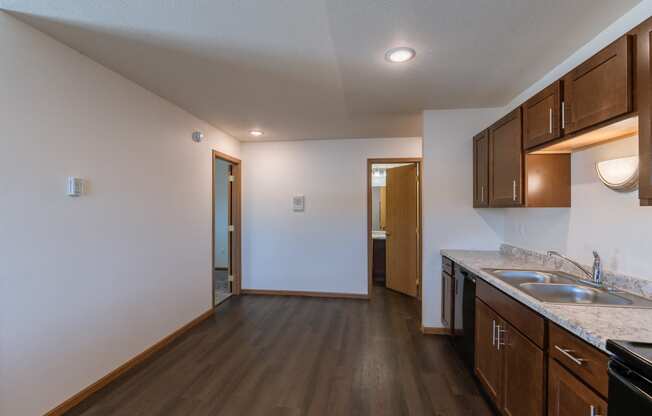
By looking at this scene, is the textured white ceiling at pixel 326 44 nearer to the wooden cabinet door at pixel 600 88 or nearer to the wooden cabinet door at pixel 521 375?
the wooden cabinet door at pixel 600 88

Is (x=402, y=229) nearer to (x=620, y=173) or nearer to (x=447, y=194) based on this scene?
(x=447, y=194)

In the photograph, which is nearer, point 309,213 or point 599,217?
point 599,217

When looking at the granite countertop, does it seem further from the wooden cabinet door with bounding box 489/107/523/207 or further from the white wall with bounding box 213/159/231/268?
the white wall with bounding box 213/159/231/268

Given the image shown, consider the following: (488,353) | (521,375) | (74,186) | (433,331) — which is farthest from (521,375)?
(74,186)

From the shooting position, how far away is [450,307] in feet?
8.93

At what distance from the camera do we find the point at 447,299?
2.83 metres

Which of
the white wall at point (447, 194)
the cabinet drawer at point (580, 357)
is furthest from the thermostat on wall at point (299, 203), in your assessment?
the cabinet drawer at point (580, 357)

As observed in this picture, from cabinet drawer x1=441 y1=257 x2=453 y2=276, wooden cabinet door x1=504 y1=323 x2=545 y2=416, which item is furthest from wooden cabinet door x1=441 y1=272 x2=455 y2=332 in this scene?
wooden cabinet door x1=504 y1=323 x2=545 y2=416

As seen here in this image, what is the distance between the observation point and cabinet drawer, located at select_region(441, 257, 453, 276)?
2754mm

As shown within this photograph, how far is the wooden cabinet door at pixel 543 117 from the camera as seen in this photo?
1.72 metres

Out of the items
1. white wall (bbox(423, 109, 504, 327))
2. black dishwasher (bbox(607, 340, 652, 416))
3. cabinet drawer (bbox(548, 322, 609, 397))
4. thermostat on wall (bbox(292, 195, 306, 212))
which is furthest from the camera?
thermostat on wall (bbox(292, 195, 306, 212))

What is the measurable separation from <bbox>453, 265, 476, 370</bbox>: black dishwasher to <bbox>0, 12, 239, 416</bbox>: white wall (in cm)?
285

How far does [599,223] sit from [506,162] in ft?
2.41

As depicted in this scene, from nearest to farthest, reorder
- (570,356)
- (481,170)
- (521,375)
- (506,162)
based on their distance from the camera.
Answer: (570,356), (521,375), (506,162), (481,170)
